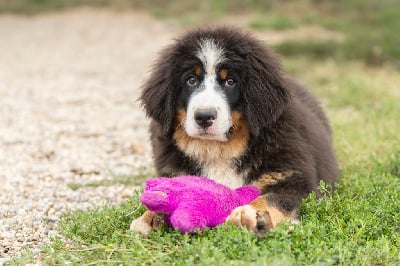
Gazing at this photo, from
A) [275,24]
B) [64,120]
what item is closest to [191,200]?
[64,120]

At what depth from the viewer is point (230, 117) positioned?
4.94 metres

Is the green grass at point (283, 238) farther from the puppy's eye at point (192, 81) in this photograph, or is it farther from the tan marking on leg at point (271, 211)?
the puppy's eye at point (192, 81)

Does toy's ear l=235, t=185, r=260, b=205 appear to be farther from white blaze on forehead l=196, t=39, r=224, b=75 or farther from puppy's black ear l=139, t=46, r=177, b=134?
white blaze on forehead l=196, t=39, r=224, b=75

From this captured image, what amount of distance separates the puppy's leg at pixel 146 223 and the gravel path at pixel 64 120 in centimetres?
71

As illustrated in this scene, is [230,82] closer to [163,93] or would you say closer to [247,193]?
[163,93]

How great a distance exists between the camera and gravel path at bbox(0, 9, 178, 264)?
19.7 ft

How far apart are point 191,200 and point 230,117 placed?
2.47 ft

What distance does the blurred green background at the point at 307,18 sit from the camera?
15906 millimetres

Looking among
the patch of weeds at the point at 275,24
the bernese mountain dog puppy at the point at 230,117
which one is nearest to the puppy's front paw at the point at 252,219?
the bernese mountain dog puppy at the point at 230,117

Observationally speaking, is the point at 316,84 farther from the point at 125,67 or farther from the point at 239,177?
the point at 239,177

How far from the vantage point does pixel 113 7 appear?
23953 mm

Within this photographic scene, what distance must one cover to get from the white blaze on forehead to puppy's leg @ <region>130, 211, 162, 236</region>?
113 centimetres

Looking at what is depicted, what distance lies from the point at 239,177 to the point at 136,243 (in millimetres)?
1101

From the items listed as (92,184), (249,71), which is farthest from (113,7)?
(249,71)
